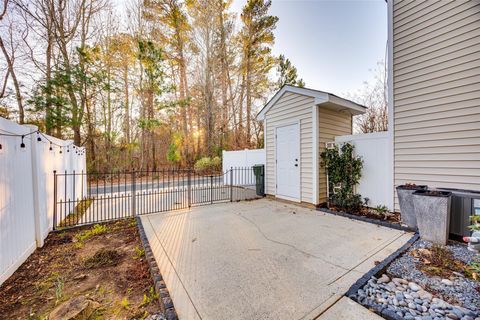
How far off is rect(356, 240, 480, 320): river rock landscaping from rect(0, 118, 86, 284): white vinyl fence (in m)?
3.87

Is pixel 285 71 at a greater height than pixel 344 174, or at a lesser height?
greater

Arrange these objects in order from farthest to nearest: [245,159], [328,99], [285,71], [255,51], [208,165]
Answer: [285,71], [255,51], [208,165], [245,159], [328,99]

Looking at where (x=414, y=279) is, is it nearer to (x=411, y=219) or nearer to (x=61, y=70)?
(x=411, y=219)

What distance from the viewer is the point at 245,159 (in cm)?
838

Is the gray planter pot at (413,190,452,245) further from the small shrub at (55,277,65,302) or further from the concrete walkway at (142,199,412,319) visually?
the small shrub at (55,277,65,302)

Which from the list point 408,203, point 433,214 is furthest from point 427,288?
point 408,203

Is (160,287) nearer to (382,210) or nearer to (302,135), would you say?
(382,210)

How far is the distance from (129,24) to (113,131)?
602cm

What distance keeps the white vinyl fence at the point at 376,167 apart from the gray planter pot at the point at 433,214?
3.50ft

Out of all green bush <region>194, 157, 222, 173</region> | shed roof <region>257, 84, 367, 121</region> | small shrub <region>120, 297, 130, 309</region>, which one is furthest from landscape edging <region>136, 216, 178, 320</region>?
green bush <region>194, 157, 222, 173</region>

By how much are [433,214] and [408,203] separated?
Answer: 1.76 ft

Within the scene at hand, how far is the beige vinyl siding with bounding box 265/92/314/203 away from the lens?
16.8ft

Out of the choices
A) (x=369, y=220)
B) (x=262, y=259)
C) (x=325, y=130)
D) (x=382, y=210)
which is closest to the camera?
(x=262, y=259)

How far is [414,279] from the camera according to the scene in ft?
6.89
